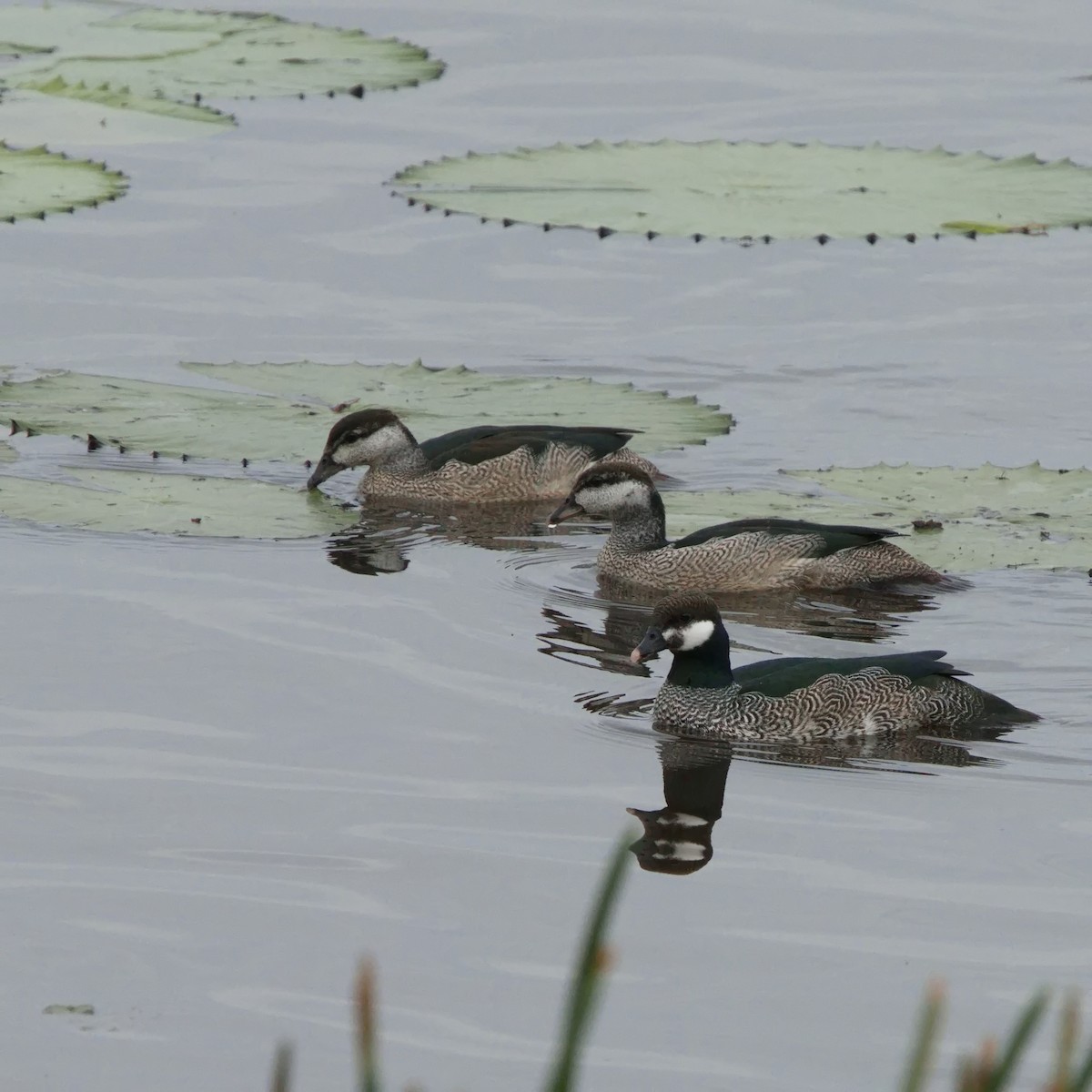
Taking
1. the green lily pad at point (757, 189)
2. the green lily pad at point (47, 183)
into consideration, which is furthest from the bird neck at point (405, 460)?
the green lily pad at point (47, 183)

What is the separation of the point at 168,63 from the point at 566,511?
9.09m

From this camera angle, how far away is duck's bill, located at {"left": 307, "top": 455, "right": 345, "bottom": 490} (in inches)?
519

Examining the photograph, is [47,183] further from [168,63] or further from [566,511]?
[566,511]

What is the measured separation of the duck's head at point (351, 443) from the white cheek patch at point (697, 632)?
3889 mm

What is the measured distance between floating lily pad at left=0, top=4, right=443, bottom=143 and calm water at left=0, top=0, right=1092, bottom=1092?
0.54 metres

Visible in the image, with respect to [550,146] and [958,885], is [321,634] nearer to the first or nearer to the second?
[958,885]

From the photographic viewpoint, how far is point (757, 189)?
17203mm

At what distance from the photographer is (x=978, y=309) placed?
53.8ft

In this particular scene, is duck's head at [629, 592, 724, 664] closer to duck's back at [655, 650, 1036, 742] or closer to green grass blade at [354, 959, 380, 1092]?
duck's back at [655, 650, 1036, 742]

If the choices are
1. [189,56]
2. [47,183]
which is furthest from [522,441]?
[189,56]

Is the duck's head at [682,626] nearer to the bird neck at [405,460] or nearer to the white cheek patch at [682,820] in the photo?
the white cheek patch at [682,820]

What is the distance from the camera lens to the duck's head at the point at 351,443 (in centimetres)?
1323

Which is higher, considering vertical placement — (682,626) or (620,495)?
(620,495)

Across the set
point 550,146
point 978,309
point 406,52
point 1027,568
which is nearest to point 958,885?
point 1027,568
